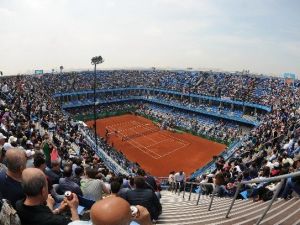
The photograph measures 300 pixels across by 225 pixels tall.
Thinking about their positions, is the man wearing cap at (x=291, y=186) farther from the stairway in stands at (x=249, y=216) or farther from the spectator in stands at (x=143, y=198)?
the spectator in stands at (x=143, y=198)

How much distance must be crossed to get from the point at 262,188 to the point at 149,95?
6504cm

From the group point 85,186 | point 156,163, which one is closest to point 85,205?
point 85,186

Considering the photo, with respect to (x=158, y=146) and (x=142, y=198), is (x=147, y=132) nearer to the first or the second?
(x=158, y=146)

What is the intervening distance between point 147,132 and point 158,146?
7413 mm

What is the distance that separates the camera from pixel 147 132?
52.8 metres

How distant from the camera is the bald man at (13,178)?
4754 mm

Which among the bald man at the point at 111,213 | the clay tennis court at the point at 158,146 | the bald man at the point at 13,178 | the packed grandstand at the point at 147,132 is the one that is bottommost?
the clay tennis court at the point at 158,146

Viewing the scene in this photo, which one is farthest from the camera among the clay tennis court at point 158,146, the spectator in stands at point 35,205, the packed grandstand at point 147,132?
the clay tennis court at point 158,146

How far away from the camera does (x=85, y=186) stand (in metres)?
7.11

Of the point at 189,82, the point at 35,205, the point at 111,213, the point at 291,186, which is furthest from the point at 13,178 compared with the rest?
the point at 189,82

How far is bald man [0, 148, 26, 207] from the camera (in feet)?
15.6

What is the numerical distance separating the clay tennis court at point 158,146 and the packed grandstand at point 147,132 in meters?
1.55

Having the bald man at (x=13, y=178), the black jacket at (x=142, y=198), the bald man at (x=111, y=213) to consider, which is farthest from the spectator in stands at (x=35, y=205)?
the black jacket at (x=142, y=198)

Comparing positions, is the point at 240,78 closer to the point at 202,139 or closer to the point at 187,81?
the point at 187,81
